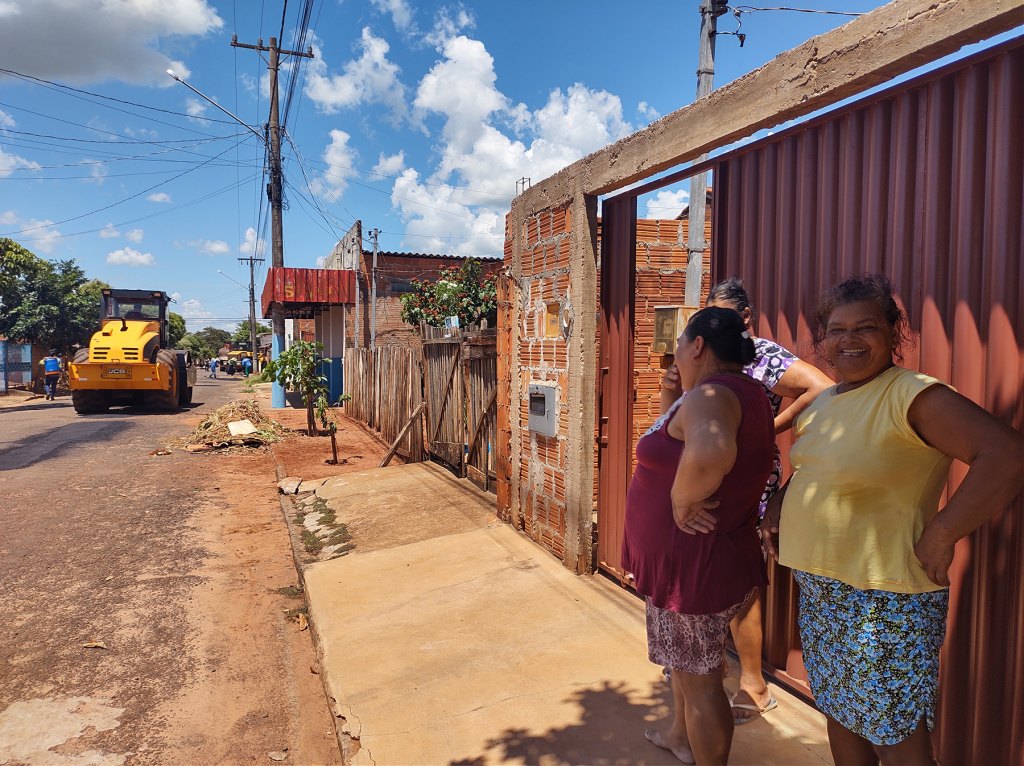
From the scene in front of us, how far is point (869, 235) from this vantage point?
2.41 m

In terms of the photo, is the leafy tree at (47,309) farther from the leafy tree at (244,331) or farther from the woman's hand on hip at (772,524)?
the leafy tree at (244,331)

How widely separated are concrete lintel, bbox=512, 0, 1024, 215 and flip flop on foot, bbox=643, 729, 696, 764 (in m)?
2.60

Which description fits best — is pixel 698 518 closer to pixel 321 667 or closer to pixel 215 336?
pixel 321 667

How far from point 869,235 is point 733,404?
44.6 inches

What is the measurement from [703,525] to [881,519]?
0.46 metres

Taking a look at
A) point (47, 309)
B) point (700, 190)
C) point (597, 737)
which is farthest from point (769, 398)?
point (47, 309)

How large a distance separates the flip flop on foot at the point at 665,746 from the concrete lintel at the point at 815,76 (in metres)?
2.60

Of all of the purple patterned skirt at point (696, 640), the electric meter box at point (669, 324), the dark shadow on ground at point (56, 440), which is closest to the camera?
the purple patterned skirt at point (696, 640)

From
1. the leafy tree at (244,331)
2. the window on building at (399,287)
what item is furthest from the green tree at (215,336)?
the window on building at (399,287)

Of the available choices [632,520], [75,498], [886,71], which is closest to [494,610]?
[632,520]

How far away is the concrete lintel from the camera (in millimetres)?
2049

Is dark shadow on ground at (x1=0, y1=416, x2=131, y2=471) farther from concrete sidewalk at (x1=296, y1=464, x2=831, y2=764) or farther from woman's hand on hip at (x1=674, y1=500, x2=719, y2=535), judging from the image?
woman's hand on hip at (x1=674, y1=500, x2=719, y2=535)

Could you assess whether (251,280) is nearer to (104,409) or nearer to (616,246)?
(104,409)

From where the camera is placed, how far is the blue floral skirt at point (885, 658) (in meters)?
1.66
